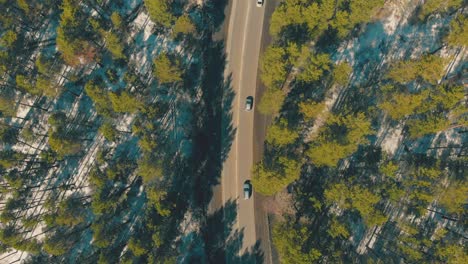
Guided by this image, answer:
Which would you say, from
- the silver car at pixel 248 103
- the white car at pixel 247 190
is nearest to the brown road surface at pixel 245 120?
the silver car at pixel 248 103

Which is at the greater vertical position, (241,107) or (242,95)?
(242,95)

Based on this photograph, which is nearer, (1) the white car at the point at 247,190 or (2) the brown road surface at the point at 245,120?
(1) the white car at the point at 247,190

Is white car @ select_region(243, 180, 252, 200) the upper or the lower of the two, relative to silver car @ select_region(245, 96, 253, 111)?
lower

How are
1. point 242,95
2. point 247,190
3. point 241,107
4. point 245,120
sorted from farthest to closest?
point 242,95 < point 241,107 < point 245,120 < point 247,190

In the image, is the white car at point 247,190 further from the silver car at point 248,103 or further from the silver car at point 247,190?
the silver car at point 248,103

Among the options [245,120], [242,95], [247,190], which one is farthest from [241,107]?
[247,190]

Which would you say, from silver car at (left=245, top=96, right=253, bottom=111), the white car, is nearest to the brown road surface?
silver car at (left=245, top=96, right=253, bottom=111)

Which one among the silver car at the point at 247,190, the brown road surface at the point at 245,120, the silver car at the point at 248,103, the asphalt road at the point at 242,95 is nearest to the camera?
the silver car at the point at 247,190

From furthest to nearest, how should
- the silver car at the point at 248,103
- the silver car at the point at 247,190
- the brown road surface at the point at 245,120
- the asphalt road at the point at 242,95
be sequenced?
the silver car at the point at 248,103, the asphalt road at the point at 242,95, the brown road surface at the point at 245,120, the silver car at the point at 247,190

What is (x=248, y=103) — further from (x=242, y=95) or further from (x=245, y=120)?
(x=245, y=120)

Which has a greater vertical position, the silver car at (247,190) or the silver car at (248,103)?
the silver car at (248,103)

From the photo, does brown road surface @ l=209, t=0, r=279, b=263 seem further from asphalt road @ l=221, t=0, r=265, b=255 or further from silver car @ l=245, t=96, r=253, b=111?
silver car @ l=245, t=96, r=253, b=111

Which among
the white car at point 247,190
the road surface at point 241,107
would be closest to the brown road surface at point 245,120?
the road surface at point 241,107
